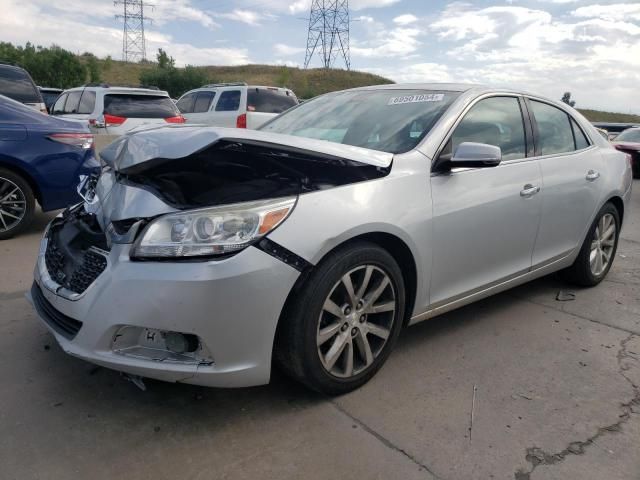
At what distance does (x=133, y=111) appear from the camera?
945 centimetres

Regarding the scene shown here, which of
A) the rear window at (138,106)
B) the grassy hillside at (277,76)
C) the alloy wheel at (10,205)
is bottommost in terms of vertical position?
the alloy wheel at (10,205)

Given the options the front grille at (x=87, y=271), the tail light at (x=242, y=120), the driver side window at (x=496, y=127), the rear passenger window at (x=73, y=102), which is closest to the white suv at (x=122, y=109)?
the rear passenger window at (x=73, y=102)

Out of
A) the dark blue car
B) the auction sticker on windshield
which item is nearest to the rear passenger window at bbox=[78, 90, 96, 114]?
the dark blue car

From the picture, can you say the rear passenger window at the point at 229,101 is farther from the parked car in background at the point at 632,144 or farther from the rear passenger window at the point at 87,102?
the parked car in background at the point at 632,144

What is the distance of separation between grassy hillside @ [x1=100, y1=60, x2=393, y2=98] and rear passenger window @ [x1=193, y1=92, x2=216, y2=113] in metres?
49.6

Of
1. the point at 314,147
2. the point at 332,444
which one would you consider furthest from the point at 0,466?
the point at 314,147

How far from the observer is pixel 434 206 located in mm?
2910

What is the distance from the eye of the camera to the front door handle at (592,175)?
412 centimetres

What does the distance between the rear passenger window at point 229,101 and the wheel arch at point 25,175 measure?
7136 millimetres

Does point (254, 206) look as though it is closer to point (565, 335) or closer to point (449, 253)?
point (449, 253)

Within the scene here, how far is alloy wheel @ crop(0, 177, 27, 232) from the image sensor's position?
5.25m

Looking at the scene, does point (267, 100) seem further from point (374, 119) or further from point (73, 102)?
point (374, 119)

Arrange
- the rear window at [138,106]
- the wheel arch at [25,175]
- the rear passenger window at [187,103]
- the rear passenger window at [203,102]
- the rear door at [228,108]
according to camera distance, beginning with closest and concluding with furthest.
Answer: the wheel arch at [25,175], the rear window at [138,106], the rear door at [228,108], the rear passenger window at [203,102], the rear passenger window at [187,103]

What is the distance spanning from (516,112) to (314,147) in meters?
1.87
